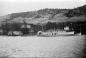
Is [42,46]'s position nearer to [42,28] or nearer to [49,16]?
[42,28]

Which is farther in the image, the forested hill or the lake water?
the forested hill

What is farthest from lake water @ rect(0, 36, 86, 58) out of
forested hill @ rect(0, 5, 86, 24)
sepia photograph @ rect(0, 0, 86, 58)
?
forested hill @ rect(0, 5, 86, 24)

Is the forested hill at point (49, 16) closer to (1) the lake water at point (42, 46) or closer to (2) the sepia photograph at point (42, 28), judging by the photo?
(2) the sepia photograph at point (42, 28)

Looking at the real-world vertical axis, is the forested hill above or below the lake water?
above

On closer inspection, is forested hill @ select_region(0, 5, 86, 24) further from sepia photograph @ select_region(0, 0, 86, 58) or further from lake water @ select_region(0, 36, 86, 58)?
lake water @ select_region(0, 36, 86, 58)

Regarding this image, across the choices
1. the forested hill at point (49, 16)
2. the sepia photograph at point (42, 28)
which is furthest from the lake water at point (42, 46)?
the forested hill at point (49, 16)

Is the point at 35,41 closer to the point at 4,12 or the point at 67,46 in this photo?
the point at 67,46

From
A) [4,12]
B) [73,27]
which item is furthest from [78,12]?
[4,12]
